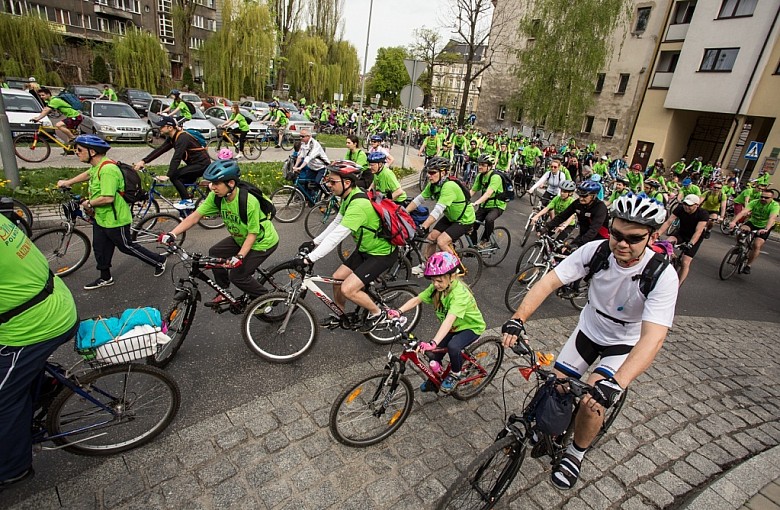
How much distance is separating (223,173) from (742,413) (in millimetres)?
6206

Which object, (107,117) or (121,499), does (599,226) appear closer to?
(121,499)

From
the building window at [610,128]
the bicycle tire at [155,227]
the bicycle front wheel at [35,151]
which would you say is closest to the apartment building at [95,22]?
the bicycle front wheel at [35,151]

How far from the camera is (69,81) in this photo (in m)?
39.6

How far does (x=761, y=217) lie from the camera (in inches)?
360

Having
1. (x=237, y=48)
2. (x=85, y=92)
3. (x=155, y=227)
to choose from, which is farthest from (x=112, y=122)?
(x=237, y=48)

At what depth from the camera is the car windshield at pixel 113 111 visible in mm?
15823

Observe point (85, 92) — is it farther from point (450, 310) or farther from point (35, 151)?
point (450, 310)

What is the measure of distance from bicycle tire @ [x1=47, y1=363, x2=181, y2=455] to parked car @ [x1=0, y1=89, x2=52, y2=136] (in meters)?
13.3

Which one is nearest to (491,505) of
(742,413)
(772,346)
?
(742,413)

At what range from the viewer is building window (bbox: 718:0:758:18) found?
23062 millimetres

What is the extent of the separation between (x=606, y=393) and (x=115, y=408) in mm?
3418

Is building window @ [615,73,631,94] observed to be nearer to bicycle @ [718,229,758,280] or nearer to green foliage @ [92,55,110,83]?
bicycle @ [718,229,758,280]

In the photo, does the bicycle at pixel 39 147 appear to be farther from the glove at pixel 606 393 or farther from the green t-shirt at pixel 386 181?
the glove at pixel 606 393

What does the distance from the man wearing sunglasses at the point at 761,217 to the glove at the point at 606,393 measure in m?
9.53
